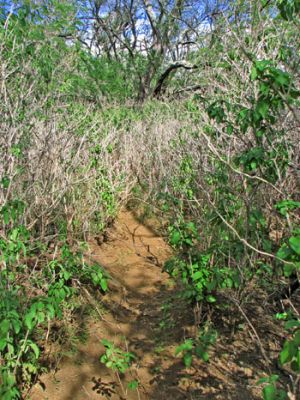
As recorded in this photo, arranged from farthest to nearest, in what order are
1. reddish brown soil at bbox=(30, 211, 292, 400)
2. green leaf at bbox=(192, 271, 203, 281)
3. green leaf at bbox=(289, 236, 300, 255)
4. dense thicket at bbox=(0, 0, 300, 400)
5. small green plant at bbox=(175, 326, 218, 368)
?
green leaf at bbox=(192, 271, 203, 281) < reddish brown soil at bbox=(30, 211, 292, 400) < small green plant at bbox=(175, 326, 218, 368) < dense thicket at bbox=(0, 0, 300, 400) < green leaf at bbox=(289, 236, 300, 255)

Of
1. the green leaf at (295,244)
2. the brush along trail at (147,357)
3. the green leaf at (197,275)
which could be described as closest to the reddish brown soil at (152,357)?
the brush along trail at (147,357)

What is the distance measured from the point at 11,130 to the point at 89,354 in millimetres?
1695

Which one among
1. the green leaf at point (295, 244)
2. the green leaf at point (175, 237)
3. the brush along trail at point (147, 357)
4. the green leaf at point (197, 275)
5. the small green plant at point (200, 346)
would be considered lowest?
the brush along trail at point (147, 357)

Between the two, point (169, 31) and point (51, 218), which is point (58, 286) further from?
point (169, 31)

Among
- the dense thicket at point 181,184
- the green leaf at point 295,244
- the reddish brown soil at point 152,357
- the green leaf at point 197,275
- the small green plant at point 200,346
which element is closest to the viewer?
the green leaf at point 295,244

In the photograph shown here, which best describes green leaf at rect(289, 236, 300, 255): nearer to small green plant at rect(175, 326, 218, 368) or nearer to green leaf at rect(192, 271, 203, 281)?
small green plant at rect(175, 326, 218, 368)

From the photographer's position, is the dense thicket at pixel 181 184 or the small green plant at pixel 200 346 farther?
the small green plant at pixel 200 346

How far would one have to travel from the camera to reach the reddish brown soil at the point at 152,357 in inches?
102

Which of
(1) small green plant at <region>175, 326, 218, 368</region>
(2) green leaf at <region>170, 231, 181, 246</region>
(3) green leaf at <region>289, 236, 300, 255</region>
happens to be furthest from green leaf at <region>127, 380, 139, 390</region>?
(3) green leaf at <region>289, 236, 300, 255</region>

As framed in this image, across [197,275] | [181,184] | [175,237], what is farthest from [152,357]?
[181,184]

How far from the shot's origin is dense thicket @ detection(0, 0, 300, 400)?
2217 mm

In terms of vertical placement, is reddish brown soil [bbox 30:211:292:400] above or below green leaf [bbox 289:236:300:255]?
below

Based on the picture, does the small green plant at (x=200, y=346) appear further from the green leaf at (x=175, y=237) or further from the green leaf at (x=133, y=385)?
the green leaf at (x=175, y=237)

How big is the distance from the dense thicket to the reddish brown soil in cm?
18
